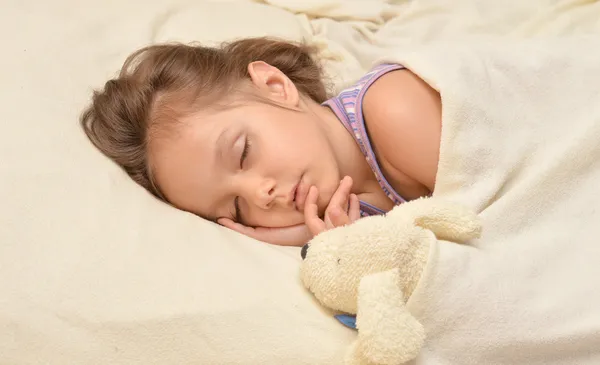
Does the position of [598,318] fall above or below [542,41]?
below

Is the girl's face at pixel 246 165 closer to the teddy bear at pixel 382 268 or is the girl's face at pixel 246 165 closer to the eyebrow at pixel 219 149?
the eyebrow at pixel 219 149

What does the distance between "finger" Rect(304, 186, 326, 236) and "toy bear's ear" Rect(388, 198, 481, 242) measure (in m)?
0.19

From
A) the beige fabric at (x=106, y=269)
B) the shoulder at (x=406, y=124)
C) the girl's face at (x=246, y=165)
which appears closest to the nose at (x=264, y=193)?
the girl's face at (x=246, y=165)

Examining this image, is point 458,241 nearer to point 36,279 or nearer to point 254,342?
point 254,342

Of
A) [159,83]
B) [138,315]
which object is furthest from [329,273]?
[159,83]

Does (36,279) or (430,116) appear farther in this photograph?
(430,116)

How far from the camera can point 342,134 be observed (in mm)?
1094

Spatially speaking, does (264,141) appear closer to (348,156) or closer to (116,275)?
(348,156)

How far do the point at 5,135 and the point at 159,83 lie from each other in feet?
0.87

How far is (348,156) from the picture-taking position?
3.57ft

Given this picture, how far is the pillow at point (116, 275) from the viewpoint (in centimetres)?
71

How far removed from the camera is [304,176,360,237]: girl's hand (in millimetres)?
918

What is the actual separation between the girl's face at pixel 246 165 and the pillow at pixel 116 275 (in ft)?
0.30

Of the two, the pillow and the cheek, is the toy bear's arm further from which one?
the cheek
